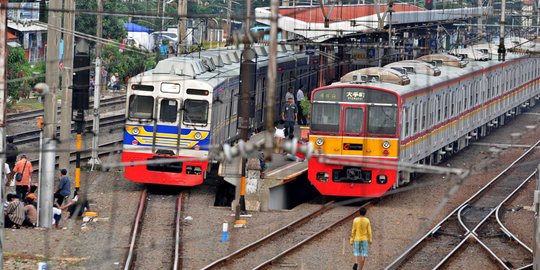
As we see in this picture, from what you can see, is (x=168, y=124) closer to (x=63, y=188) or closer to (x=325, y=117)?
(x=63, y=188)

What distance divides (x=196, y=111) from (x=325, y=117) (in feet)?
7.70

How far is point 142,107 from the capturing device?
68.5 feet

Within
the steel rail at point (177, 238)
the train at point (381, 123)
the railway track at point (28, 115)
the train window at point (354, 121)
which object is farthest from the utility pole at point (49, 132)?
the railway track at point (28, 115)

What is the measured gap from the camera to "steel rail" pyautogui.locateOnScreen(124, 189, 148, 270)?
48.5ft

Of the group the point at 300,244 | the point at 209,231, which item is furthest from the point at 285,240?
the point at 209,231

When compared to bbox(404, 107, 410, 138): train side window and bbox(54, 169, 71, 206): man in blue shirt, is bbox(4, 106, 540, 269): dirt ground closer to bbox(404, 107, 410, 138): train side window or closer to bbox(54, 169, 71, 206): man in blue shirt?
bbox(54, 169, 71, 206): man in blue shirt

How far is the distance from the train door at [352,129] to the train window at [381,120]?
0.14 metres

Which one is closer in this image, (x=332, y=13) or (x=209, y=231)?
(x=209, y=231)

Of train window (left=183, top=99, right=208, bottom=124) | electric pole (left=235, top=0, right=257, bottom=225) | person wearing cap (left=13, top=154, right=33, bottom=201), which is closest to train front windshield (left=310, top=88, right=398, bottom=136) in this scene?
electric pole (left=235, top=0, right=257, bottom=225)

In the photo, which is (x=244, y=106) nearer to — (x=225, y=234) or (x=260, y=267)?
(x=225, y=234)

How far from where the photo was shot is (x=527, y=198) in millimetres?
22094

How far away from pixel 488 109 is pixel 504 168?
4.34 m

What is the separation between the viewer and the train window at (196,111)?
20719mm

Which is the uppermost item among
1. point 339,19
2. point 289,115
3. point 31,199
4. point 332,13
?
point 332,13
